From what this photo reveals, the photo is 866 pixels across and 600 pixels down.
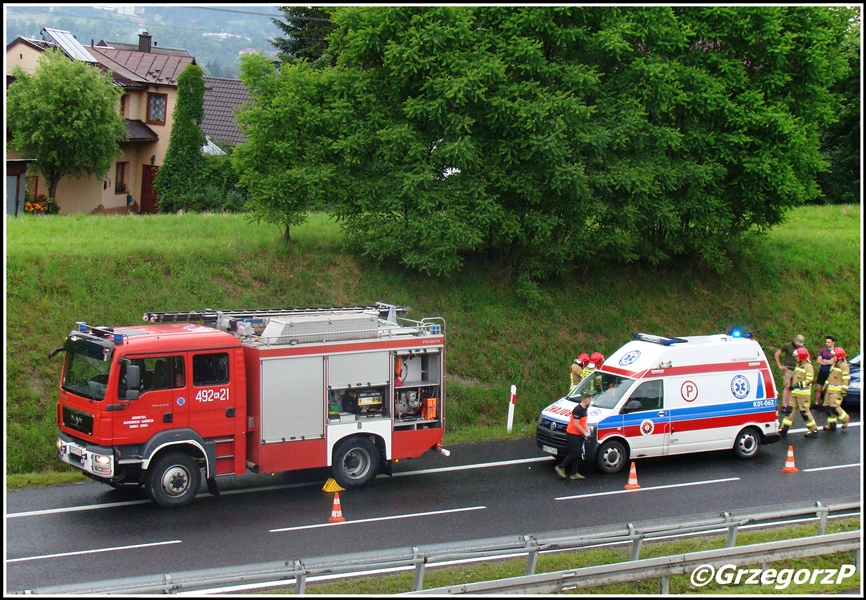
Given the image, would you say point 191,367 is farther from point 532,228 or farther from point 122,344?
point 532,228

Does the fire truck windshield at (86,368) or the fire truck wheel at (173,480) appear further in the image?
the fire truck wheel at (173,480)

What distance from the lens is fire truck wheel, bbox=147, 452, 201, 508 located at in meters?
13.5

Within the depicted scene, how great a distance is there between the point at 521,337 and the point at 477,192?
11.3 ft

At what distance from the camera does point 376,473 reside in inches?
606

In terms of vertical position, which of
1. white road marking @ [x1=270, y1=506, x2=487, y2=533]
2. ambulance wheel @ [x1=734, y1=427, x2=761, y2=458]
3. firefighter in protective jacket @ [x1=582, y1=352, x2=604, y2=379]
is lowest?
white road marking @ [x1=270, y1=506, x2=487, y2=533]

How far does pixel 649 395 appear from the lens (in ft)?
54.9

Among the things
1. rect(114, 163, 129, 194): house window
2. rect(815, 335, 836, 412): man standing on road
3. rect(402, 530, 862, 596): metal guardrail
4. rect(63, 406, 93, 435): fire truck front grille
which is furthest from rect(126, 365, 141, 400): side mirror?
rect(114, 163, 129, 194): house window

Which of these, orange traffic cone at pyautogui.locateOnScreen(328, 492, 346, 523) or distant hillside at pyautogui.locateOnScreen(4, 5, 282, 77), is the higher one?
distant hillside at pyautogui.locateOnScreen(4, 5, 282, 77)

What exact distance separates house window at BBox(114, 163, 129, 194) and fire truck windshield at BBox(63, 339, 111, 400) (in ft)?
80.2

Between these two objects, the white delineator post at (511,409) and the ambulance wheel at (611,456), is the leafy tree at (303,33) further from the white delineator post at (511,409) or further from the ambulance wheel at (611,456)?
the ambulance wheel at (611,456)

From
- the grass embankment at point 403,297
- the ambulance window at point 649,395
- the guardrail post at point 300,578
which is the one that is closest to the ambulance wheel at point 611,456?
the ambulance window at point 649,395

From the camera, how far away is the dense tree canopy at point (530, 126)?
21.0 m

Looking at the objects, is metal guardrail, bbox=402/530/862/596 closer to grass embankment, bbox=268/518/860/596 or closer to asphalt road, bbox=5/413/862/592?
grass embankment, bbox=268/518/860/596

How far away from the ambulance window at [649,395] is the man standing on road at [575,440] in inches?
Result: 41.0
